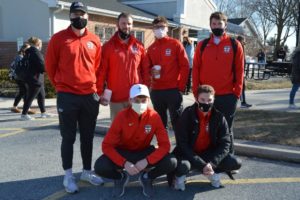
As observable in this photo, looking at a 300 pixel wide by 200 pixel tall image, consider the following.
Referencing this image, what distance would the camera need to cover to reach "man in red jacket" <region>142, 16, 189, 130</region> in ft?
17.3

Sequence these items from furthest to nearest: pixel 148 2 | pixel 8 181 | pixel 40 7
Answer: pixel 148 2 → pixel 40 7 → pixel 8 181

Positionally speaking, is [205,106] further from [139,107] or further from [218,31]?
[218,31]

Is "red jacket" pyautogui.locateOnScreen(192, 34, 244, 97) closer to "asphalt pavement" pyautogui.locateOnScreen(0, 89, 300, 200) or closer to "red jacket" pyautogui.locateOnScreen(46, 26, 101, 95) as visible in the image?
"asphalt pavement" pyautogui.locateOnScreen(0, 89, 300, 200)

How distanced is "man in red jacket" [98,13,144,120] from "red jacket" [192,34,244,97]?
2.81ft

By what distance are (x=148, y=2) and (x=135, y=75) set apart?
21.0m

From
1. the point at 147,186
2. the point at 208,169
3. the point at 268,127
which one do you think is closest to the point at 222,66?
the point at 208,169

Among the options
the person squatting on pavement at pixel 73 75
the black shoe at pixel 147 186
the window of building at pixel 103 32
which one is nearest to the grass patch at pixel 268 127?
the black shoe at pixel 147 186

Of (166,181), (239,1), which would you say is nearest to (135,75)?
(166,181)

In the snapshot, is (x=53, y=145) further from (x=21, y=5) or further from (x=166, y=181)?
(x=21, y=5)

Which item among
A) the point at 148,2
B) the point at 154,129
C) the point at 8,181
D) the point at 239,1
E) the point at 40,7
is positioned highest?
the point at 239,1

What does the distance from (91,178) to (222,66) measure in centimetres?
212

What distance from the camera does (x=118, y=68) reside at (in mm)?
4691

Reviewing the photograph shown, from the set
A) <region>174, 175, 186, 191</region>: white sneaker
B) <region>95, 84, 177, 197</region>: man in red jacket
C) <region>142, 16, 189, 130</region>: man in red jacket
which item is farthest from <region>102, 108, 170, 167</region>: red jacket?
<region>142, 16, 189, 130</region>: man in red jacket

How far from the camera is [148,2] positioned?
81.8 ft
